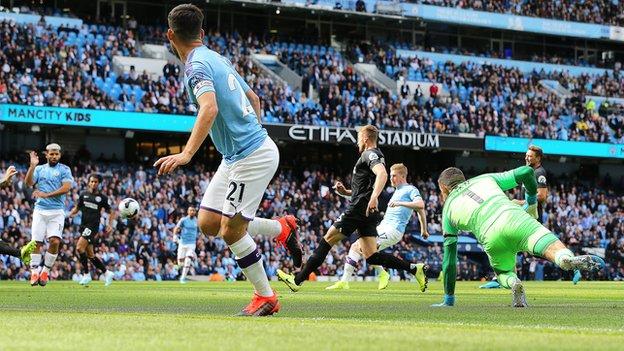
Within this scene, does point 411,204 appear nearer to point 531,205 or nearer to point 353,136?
point 531,205

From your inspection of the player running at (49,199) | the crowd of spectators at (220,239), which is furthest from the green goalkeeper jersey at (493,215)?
the crowd of spectators at (220,239)

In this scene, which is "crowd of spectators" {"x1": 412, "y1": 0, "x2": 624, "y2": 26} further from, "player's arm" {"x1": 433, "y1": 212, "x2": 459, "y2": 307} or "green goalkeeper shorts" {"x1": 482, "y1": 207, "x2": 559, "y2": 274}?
"green goalkeeper shorts" {"x1": 482, "y1": 207, "x2": 559, "y2": 274}

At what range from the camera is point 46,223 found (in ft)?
69.2

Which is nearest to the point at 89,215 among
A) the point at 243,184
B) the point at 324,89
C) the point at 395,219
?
the point at 395,219

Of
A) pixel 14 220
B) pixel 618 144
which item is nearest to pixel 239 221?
pixel 14 220

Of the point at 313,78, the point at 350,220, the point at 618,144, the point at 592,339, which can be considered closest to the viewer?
the point at 592,339

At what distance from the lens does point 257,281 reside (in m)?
10.1

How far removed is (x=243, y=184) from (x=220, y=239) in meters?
29.7

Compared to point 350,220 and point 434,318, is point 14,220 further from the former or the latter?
point 434,318

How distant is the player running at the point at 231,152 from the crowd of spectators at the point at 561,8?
53034 millimetres

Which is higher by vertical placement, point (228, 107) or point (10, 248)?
point (228, 107)

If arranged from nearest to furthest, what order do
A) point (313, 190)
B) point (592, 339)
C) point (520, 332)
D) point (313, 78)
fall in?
point (592, 339) < point (520, 332) < point (313, 190) < point (313, 78)

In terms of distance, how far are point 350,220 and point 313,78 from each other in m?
34.6

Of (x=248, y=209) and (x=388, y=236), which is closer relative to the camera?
(x=248, y=209)
